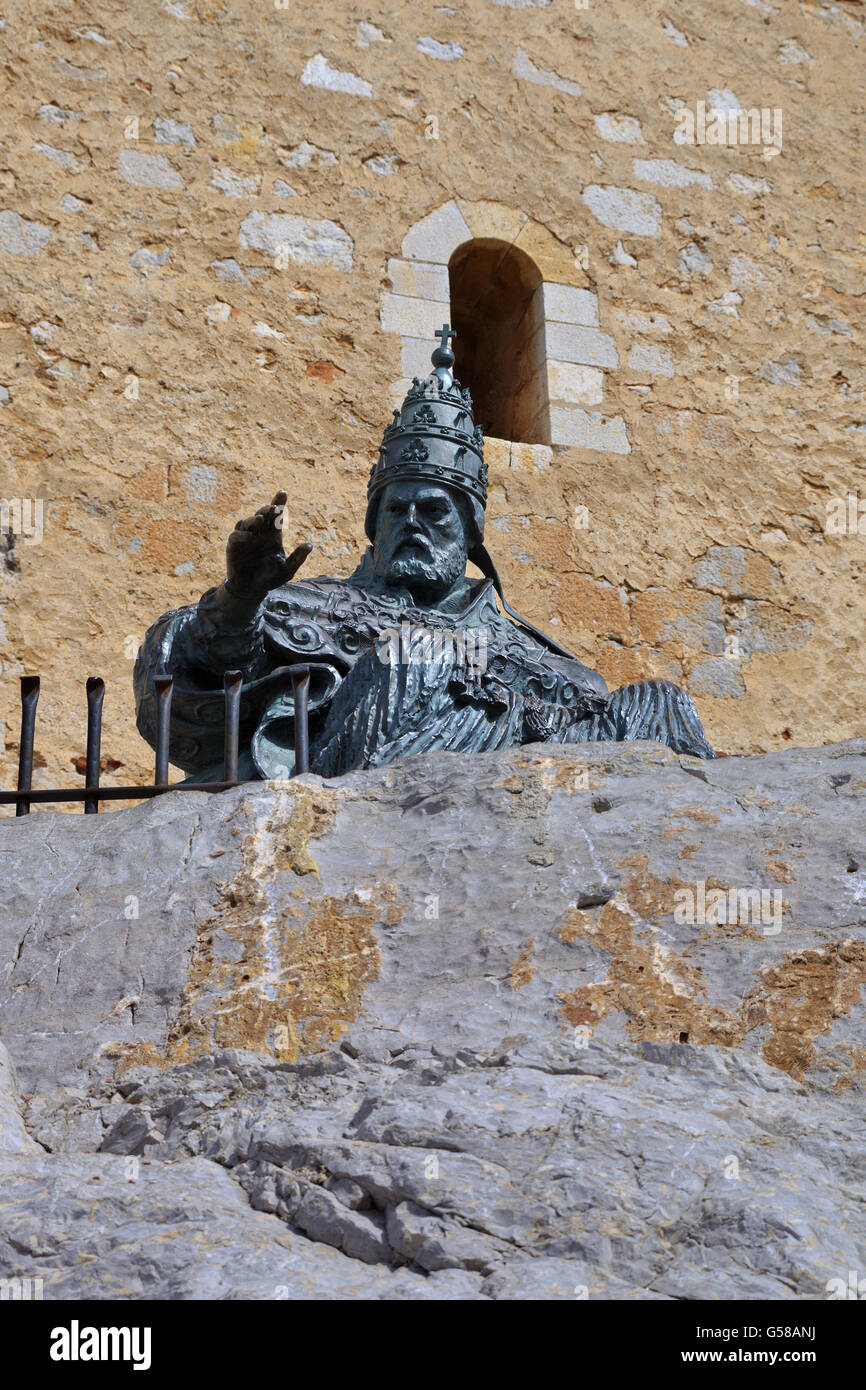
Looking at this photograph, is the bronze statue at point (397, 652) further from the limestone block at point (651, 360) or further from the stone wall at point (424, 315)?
the limestone block at point (651, 360)

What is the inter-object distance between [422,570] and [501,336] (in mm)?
3043

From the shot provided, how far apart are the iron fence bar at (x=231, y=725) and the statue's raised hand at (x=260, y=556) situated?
28cm

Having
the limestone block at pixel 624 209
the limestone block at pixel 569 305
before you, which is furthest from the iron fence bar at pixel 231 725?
the limestone block at pixel 624 209

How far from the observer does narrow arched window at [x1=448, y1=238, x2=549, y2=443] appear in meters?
7.21

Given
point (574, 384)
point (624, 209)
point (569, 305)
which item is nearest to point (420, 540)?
point (574, 384)

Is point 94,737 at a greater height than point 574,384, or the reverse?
point 574,384

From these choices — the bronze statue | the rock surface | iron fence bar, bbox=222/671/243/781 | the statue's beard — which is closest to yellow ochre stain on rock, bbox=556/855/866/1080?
the rock surface

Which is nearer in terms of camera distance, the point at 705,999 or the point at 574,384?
the point at 705,999

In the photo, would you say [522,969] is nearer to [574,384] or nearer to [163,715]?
[163,715]

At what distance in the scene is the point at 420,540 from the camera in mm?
4742

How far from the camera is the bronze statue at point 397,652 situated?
4031mm

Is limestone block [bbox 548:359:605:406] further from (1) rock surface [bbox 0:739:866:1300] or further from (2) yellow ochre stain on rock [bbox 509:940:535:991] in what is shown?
(2) yellow ochre stain on rock [bbox 509:940:535:991]

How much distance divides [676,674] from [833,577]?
31.9 inches
